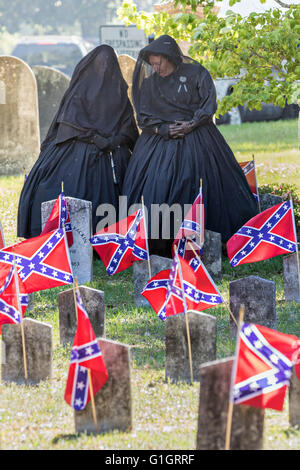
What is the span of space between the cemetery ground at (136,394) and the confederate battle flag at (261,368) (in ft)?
1.06

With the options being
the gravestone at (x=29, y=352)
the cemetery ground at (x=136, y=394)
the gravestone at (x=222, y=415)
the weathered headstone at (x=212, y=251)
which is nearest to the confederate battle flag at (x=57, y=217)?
the cemetery ground at (x=136, y=394)

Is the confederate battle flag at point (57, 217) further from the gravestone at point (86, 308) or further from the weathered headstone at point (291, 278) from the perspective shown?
the weathered headstone at point (291, 278)

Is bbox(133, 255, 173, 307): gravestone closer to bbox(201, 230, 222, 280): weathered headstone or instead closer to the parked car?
bbox(201, 230, 222, 280): weathered headstone

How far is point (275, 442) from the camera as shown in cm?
477

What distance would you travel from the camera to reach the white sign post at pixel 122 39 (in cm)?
1683

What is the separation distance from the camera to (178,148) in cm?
912

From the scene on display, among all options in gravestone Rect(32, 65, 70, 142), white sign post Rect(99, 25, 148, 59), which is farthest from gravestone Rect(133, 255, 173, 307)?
gravestone Rect(32, 65, 70, 142)

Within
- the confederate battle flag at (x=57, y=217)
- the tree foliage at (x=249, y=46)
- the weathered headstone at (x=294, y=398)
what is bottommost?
the weathered headstone at (x=294, y=398)

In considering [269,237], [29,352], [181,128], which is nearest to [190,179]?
[181,128]

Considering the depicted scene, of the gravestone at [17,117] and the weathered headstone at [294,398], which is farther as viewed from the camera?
the gravestone at [17,117]

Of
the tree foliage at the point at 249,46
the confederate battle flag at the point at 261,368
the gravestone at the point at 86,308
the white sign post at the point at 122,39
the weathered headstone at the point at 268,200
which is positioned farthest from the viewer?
the white sign post at the point at 122,39

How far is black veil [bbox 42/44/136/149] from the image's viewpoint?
9578 mm

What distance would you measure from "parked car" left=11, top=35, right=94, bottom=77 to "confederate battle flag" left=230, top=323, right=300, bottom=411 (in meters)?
32.4
